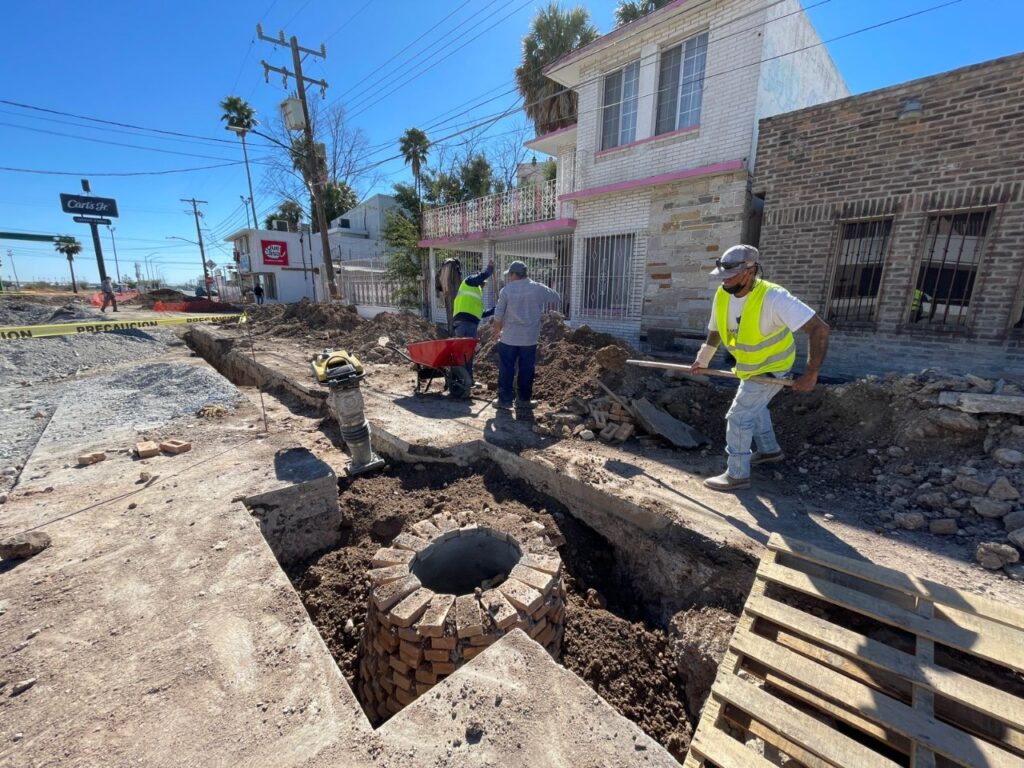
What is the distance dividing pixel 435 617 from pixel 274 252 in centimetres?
3117

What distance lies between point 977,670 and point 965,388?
3.08m

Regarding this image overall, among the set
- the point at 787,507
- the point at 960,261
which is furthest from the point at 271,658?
the point at 960,261

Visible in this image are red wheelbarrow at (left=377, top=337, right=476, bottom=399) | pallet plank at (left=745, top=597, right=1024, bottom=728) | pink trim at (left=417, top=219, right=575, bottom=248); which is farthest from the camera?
pink trim at (left=417, top=219, right=575, bottom=248)

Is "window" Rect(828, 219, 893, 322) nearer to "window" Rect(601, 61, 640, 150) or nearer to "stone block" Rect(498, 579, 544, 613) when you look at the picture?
"window" Rect(601, 61, 640, 150)

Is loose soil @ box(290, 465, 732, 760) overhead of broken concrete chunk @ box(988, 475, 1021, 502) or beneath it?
beneath

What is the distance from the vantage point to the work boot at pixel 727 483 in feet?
11.4

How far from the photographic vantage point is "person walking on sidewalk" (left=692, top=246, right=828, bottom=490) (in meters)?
3.11

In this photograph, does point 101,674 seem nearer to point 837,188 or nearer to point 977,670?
point 977,670

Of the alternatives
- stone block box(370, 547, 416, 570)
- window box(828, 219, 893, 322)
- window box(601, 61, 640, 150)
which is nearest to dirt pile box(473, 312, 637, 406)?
window box(828, 219, 893, 322)

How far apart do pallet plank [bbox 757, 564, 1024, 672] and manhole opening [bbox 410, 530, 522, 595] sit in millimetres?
1502

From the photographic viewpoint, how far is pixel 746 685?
6.29 ft

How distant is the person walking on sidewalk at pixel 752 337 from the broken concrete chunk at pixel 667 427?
2.56 feet

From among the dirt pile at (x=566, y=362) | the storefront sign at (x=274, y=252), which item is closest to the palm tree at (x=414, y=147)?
the storefront sign at (x=274, y=252)

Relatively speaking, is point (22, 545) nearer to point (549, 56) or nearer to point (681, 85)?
point (681, 85)
